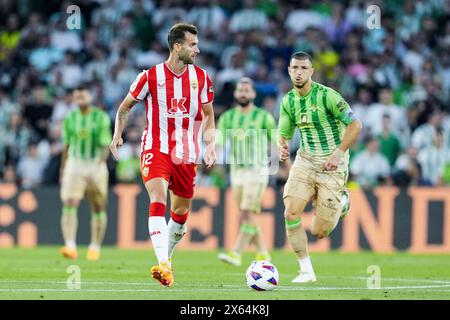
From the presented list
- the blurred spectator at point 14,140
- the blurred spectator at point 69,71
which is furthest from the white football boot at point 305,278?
the blurred spectator at point 69,71

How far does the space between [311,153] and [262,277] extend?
2.01m

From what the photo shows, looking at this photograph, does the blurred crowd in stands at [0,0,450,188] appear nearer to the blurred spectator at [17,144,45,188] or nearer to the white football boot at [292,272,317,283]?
the blurred spectator at [17,144,45,188]

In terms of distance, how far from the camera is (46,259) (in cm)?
1716

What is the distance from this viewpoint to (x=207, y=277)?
13.2m

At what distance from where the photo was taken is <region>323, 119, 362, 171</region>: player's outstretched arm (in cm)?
1189

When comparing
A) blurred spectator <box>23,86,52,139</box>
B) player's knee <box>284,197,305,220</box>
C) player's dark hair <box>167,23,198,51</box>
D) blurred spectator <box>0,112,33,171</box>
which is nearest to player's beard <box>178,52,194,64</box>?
player's dark hair <box>167,23,198,51</box>

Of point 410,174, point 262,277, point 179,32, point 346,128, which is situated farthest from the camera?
point 410,174

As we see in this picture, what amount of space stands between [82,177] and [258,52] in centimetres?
660

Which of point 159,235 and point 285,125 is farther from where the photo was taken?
point 285,125

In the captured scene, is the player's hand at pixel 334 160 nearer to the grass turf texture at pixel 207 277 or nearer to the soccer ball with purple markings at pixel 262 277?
the grass turf texture at pixel 207 277

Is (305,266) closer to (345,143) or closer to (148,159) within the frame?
(345,143)

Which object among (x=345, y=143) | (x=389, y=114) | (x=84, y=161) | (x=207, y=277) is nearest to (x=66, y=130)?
(x=84, y=161)

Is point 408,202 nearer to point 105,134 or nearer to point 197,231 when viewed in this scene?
point 197,231

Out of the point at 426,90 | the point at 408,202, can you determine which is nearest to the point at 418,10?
the point at 426,90
